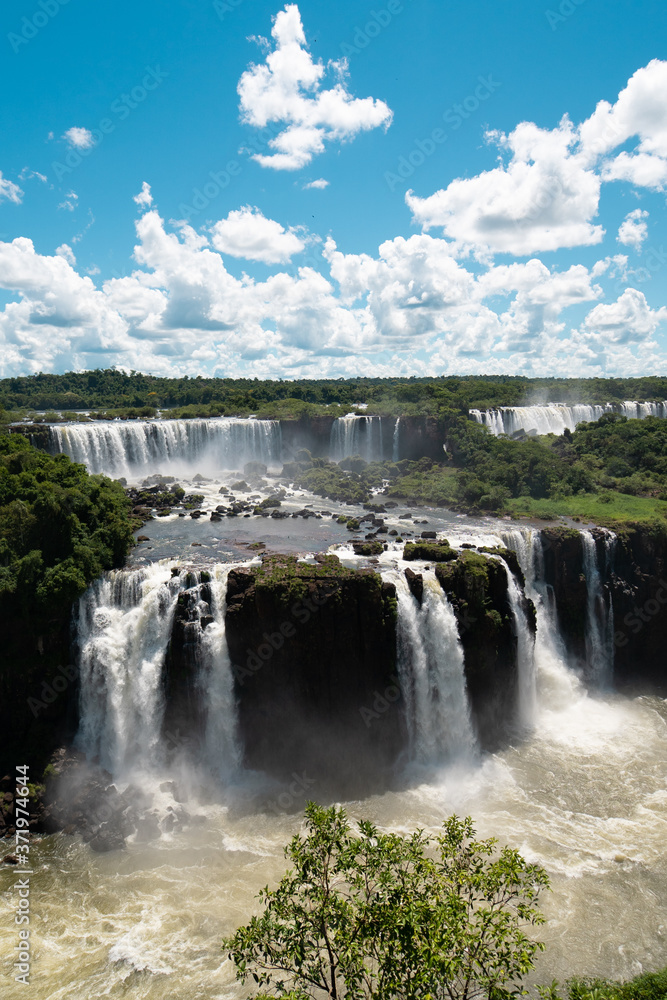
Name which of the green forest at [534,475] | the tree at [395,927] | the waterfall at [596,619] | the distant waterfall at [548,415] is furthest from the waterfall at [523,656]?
the distant waterfall at [548,415]

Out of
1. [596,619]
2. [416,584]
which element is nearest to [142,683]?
[416,584]

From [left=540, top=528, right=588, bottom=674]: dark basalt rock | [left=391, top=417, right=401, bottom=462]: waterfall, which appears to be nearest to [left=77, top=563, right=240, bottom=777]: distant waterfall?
[left=540, top=528, right=588, bottom=674]: dark basalt rock

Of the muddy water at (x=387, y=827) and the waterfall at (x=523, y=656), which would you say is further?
the waterfall at (x=523, y=656)

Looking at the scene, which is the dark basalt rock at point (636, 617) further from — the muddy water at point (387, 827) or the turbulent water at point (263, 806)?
the muddy water at point (387, 827)

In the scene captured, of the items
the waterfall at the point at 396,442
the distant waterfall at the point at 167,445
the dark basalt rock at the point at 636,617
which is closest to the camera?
the dark basalt rock at the point at 636,617

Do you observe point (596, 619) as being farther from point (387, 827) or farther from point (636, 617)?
point (387, 827)

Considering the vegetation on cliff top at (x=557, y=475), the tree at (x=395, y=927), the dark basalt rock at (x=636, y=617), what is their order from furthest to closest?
1. the vegetation on cliff top at (x=557, y=475)
2. the dark basalt rock at (x=636, y=617)
3. the tree at (x=395, y=927)

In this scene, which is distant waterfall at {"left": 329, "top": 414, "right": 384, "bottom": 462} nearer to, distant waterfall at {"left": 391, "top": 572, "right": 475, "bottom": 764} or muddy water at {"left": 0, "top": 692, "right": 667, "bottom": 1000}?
distant waterfall at {"left": 391, "top": 572, "right": 475, "bottom": 764}
